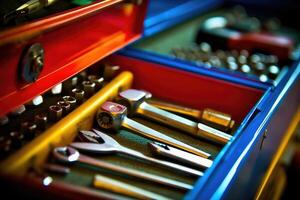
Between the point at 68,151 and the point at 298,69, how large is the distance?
3.38ft

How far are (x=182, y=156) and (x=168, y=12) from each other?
1.05 metres

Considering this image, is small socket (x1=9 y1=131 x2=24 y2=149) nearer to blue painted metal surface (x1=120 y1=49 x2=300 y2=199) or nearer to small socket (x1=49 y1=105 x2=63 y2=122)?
small socket (x1=49 y1=105 x2=63 y2=122)

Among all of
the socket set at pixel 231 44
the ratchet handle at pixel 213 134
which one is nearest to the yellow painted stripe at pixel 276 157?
the socket set at pixel 231 44

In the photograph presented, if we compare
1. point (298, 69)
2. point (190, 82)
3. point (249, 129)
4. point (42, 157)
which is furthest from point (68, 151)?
point (298, 69)

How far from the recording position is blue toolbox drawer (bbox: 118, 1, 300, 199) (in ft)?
2.70

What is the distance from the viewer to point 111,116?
3.42 feet

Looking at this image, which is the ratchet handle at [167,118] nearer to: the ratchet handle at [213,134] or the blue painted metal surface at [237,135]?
the ratchet handle at [213,134]

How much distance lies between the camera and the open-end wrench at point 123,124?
105cm

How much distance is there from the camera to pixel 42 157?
0.86 metres

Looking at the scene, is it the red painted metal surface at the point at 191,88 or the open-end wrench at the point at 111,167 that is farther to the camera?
the red painted metal surface at the point at 191,88

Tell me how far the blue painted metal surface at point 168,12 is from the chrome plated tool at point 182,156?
0.65 metres

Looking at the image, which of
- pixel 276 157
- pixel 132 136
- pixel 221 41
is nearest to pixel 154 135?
pixel 132 136

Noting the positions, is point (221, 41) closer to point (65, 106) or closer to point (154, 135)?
point (154, 135)

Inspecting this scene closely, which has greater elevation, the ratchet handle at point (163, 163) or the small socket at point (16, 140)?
the small socket at point (16, 140)
